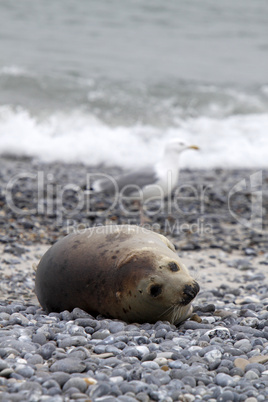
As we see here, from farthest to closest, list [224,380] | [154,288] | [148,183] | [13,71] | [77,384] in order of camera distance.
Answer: [13,71]
[148,183]
[154,288]
[224,380]
[77,384]

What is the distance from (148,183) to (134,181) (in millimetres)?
204

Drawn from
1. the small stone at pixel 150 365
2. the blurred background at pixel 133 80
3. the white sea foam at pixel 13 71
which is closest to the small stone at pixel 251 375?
the small stone at pixel 150 365

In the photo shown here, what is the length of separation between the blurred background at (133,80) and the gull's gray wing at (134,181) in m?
2.96

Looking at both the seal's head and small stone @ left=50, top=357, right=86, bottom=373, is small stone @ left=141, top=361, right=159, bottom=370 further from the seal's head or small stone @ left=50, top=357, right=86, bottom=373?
the seal's head

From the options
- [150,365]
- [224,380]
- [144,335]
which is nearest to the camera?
[224,380]

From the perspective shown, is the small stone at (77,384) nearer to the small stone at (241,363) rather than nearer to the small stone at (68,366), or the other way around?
the small stone at (68,366)

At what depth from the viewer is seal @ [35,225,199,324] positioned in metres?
3.24

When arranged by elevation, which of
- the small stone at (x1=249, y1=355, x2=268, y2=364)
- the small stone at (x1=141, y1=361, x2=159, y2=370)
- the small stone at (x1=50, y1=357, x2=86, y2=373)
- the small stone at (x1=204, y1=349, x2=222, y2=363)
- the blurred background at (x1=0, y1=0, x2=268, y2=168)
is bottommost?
the small stone at (x1=249, y1=355, x2=268, y2=364)

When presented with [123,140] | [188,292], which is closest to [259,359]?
[188,292]

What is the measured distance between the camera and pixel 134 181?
7.01 metres

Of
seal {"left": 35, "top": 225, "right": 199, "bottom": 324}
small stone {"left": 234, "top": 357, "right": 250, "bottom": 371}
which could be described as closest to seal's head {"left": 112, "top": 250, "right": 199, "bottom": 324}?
seal {"left": 35, "top": 225, "right": 199, "bottom": 324}

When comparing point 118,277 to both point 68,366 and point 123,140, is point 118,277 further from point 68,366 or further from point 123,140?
point 123,140

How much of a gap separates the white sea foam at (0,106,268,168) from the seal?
663cm

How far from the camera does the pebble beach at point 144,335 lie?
2.41 m
